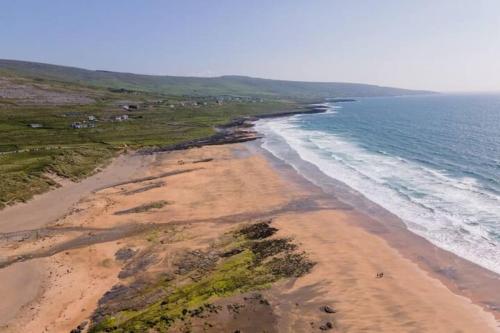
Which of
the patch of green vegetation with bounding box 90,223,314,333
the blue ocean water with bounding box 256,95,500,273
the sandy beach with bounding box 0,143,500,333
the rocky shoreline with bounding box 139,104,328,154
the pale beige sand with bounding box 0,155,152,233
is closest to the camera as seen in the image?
the patch of green vegetation with bounding box 90,223,314,333

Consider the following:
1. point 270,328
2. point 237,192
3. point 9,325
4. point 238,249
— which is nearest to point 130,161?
point 237,192

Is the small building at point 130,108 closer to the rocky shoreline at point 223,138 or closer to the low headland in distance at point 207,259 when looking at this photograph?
the rocky shoreline at point 223,138

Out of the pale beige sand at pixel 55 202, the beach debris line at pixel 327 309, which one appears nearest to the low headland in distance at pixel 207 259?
the beach debris line at pixel 327 309

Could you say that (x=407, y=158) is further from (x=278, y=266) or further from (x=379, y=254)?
(x=278, y=266)

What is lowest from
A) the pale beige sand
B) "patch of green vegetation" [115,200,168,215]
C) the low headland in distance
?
the pale beige sand

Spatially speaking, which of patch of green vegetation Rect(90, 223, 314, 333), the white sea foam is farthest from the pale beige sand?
the white sea foam

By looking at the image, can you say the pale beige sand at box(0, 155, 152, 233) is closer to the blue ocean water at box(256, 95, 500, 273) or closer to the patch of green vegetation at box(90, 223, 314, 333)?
the patch of green vegetation at box(90, 223, 314, 333)
